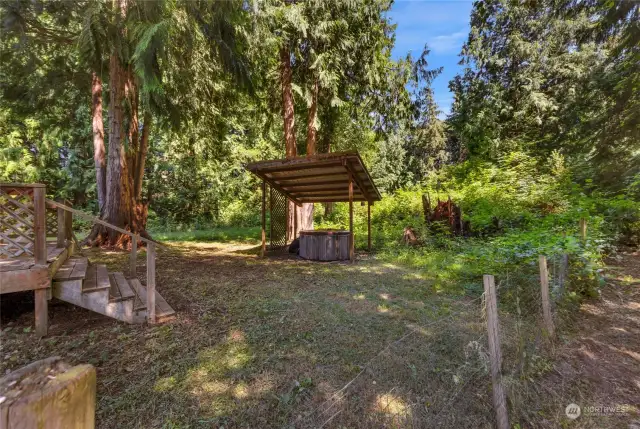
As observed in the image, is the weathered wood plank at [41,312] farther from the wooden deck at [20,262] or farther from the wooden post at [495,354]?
the wooden post at [495,354]

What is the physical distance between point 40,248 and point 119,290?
40.0 inches

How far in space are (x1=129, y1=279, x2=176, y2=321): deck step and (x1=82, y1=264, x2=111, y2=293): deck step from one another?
1.34 ft

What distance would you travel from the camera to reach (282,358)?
2887 mm

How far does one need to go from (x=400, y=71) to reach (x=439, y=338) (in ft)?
31.5

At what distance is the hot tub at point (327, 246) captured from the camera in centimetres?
805

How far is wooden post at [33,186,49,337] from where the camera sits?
3173 millimetres

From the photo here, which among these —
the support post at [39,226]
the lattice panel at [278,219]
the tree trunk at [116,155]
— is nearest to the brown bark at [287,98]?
the lattice panel at [278,219]

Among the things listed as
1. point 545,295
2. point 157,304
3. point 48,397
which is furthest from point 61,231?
point 545,295

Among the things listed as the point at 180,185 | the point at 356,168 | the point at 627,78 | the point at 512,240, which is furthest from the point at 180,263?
the point at 180,185

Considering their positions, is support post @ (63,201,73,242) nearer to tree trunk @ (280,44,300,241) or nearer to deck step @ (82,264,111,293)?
deck step @ (82,264,111,293)

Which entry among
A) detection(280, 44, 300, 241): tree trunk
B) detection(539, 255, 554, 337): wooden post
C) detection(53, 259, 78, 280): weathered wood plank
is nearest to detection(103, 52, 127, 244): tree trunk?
detection(53, 259, 78, 280): weathered wood plank

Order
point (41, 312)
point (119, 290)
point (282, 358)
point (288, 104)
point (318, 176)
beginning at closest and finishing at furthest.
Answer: point (282, 358)
point (41, 312)
point (119, 290)
point (318, 176)
point (288, 104)

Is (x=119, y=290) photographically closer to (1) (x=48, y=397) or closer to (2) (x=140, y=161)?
(1) (x=48, y=397)

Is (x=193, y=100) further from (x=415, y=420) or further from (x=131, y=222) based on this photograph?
(x=415, y=420)
